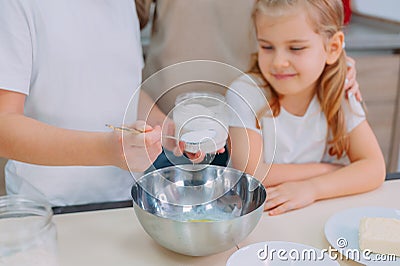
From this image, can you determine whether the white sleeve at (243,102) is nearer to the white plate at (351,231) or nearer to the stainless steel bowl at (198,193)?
the stainless steel bowl at (198,193)

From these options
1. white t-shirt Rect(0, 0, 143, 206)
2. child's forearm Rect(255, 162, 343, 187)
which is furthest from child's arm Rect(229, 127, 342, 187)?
white t-shirt Rect(0, 0, 143, 206)

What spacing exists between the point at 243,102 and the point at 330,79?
1.35 ft

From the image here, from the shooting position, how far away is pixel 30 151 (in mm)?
944

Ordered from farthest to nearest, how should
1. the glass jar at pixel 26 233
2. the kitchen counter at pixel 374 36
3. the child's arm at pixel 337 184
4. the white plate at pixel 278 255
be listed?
the kitchen counter at pixel 374 36, the child's arm at pixel 337 184, the white plate at pixel 278 255, the glass jar at pixel 26 233

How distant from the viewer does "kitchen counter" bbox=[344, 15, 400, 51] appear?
2.09m

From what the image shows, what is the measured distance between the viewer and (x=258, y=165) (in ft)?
3.28

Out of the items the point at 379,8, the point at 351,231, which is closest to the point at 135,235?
the point at 351,231

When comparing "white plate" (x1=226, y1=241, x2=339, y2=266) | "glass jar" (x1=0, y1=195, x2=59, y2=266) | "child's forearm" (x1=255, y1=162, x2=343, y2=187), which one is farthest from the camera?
"child's forearm" (x1=255, y1=162, x2=343, y2=187)

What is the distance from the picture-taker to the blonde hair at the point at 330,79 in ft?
3.97

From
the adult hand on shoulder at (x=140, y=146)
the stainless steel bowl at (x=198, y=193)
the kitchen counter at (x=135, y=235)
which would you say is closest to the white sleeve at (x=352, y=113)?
the kitchen counter at (x=135, y=235)

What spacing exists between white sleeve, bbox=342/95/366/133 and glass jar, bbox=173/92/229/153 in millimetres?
493

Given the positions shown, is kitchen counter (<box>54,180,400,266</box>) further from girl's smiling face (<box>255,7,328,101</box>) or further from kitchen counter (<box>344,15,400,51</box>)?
kitchen counter (<box>344,15,400,51</box>)

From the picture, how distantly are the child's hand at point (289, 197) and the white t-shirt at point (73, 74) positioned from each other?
313mm

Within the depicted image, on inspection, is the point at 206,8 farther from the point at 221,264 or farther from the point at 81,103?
the point at 221,264
